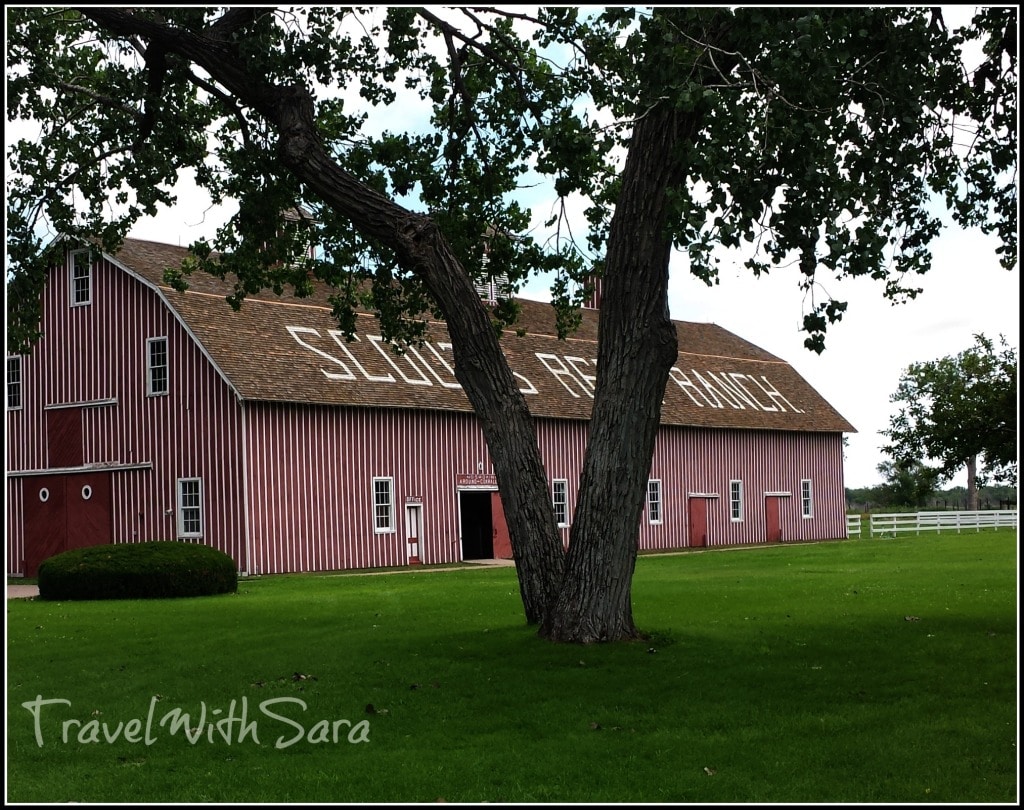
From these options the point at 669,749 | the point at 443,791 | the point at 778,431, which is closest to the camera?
the point at 443,791

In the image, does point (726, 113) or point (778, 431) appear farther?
Result: point (778, 431)

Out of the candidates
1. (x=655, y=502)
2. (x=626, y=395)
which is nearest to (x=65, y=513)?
(x=655, y=502)

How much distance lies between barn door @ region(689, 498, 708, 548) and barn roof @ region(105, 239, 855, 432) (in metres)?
2.75

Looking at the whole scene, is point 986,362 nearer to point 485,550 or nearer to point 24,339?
point 24,339

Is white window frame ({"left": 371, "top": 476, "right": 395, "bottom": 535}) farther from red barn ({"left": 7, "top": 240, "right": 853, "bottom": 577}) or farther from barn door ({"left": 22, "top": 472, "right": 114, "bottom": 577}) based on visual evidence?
barn door ({"left": 22, "top": 472, "right": 114, "bottom": 577})

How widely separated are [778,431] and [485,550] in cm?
1459

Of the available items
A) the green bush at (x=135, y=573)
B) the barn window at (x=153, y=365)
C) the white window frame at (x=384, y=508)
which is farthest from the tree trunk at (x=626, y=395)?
the barn window at (x=153, y=365)

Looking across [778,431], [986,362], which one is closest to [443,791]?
[986,362]

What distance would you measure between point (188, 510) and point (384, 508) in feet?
17.2

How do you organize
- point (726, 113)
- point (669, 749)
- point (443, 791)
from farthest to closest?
point (726, 113) < point (669, 749) < point (443, 791)

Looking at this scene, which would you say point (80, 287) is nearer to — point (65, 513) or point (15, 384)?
point (15, 384)

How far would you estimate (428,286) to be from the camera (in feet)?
50.5

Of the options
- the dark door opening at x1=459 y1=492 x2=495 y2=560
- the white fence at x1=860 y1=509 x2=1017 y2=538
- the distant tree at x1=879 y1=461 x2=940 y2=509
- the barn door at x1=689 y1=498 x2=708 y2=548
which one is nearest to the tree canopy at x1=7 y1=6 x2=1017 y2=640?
the dark door opening at x1=459 y1=492 x2=495 y2=560

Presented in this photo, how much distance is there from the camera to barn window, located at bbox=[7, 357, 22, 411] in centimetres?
3681
